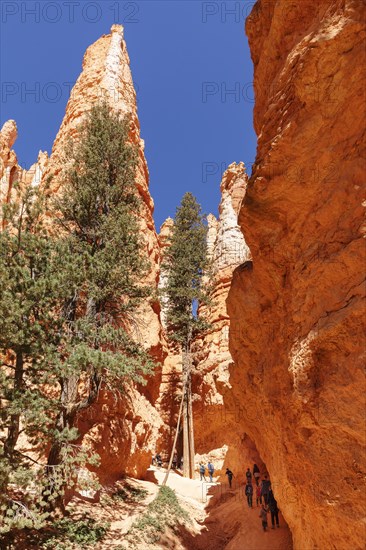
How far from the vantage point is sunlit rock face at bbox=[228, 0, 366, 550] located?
5922 mm

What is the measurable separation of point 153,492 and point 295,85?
15.0 metres

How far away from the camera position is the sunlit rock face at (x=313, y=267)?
5.92 meters

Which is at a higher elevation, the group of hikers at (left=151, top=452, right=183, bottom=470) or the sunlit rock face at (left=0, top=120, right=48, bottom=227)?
the sunlit rock face at (left=0, top=120, right=48, bottom=227)

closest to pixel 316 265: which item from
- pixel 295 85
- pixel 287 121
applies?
pixel 287 121

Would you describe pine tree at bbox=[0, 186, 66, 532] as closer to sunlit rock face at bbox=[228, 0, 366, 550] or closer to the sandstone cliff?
the sandstone cliff

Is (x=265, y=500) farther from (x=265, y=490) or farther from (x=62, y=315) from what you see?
(x=62, y=315)

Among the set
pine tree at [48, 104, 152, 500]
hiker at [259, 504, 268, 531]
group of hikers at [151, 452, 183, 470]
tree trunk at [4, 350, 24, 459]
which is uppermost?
pine tree at [48, 104, 152, 500]

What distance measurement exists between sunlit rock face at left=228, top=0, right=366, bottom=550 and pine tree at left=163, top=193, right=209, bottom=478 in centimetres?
1515

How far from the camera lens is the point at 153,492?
1500cm

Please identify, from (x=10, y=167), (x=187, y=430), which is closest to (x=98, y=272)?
(x=187, y=430)

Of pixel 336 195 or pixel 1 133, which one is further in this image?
pixel 1 133

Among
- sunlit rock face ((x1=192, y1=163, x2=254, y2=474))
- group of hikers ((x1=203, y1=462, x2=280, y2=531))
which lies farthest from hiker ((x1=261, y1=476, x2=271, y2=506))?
sunlit rock face ((x1=192, y1=163, x2=254, y2=474))

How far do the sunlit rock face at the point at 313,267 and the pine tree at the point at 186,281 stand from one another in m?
15.1

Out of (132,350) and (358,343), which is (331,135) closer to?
(358,343)
